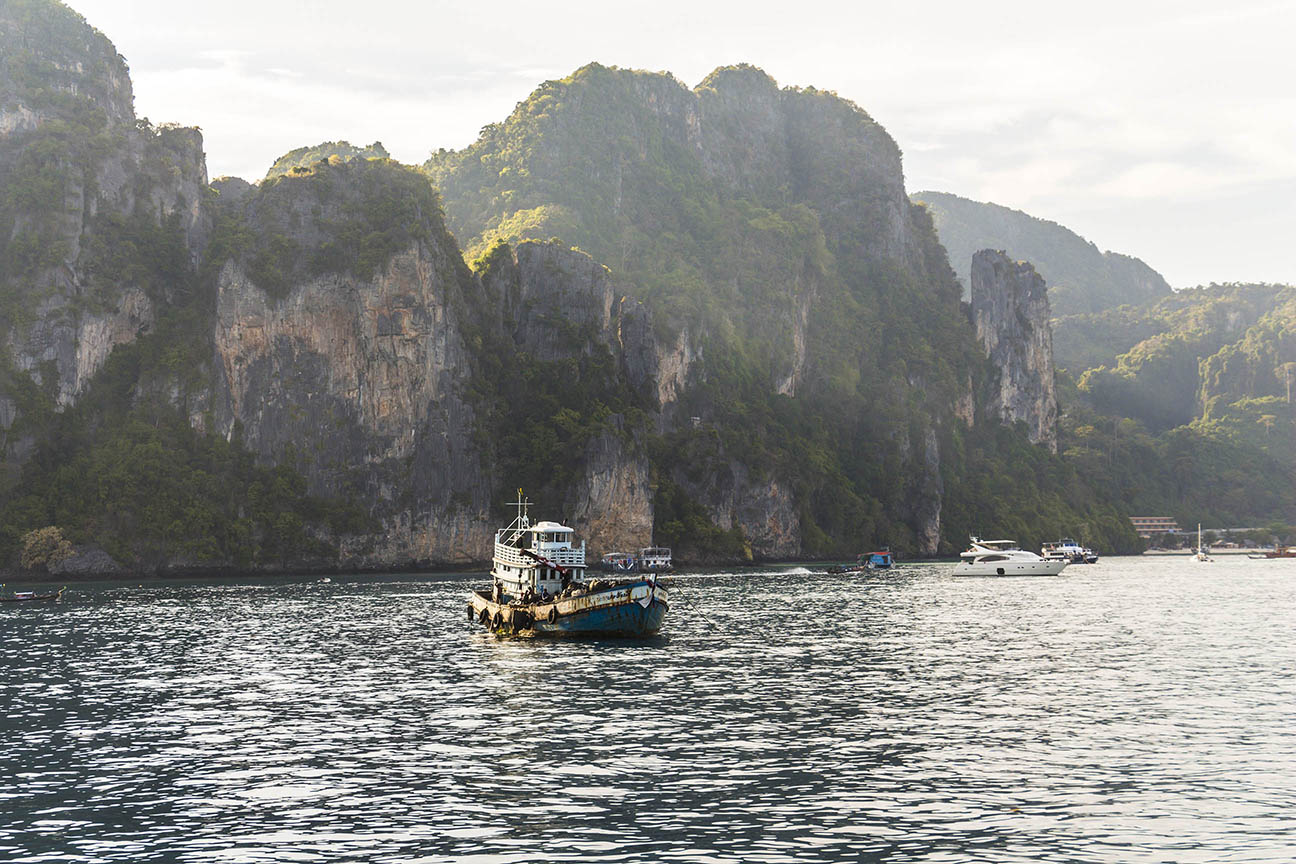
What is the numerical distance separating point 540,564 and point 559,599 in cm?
577

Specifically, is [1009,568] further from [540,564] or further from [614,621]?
[614,621]

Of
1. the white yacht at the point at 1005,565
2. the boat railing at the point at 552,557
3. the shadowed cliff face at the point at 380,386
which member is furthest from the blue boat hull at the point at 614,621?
the white yacht at the point at 1005,565

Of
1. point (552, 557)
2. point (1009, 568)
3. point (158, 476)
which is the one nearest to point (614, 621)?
point (552, 557)

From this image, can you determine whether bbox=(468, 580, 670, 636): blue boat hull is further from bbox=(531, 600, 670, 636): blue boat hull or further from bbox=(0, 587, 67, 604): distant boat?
bbox=(0, 587, 67, 604): distant boat

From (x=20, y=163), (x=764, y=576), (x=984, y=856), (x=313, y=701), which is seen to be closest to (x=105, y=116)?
(x=20, y=163)

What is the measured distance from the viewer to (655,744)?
120 ft

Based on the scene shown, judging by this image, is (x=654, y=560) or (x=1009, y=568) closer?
(x=1009, y=568)

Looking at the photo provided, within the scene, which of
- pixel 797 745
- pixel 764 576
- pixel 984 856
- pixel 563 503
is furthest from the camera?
pixel 563 503

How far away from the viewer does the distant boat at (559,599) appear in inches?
2697

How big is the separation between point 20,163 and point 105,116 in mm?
16550

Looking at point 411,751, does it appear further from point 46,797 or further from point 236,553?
point 236,553

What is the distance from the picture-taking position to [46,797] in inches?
1190

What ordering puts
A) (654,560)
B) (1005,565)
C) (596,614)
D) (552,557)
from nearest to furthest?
(596,614), (552,557), (1005,565), (654,560)

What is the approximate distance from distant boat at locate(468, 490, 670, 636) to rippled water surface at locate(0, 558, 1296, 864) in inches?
80.4
